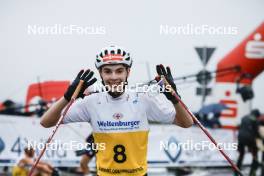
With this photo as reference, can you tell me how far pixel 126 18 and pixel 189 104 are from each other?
1.98m

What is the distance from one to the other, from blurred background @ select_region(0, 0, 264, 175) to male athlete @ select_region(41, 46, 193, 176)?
517cm

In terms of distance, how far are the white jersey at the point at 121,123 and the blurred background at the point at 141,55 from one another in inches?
204

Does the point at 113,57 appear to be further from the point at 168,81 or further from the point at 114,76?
the point at 168,81

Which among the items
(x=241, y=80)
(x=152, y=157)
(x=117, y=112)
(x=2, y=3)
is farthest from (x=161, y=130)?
(x=117, y=112)

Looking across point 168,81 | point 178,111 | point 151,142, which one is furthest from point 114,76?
point 151,142

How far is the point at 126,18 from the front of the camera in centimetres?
920

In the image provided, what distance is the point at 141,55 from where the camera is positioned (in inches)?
364

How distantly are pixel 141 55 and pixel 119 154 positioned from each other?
18.8 feet

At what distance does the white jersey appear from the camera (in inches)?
144

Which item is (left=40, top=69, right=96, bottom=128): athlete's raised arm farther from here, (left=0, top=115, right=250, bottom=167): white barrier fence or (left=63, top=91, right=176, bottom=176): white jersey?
(left=0, top=115, right=250, bottom=167): white barrier fence

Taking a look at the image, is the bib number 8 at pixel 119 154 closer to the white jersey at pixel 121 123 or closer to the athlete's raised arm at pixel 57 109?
the white jersey at pixel 121 123

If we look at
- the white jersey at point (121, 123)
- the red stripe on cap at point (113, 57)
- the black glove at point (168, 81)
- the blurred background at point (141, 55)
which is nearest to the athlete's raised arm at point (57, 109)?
the white jersey at point (121, 123)

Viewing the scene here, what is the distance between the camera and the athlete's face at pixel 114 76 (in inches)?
146

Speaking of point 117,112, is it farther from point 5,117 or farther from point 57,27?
point 5,117
